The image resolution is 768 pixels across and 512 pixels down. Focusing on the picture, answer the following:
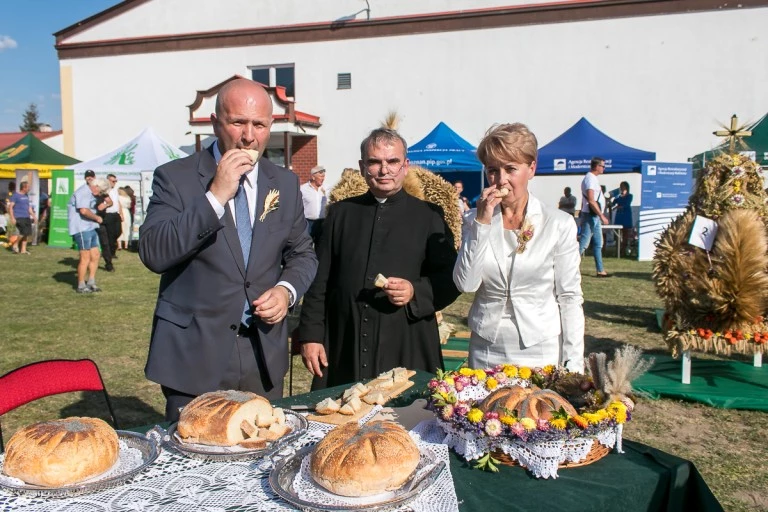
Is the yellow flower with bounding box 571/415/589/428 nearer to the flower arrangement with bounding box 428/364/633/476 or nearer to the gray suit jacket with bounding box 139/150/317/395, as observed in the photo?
the flower arrangement with bounding box 428/364/633/476

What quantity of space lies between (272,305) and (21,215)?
18.6 m

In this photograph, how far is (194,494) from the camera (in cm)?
151

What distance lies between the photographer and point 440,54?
18.8m

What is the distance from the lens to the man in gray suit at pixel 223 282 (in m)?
2.27

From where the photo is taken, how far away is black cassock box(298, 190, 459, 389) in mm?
3088

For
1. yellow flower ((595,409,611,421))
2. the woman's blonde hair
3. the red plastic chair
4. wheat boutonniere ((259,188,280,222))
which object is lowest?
the red plastic chair

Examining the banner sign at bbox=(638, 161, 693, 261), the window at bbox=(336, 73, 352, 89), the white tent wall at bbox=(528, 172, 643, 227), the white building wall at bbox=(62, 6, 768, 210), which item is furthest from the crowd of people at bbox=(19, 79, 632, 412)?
the window at bbox=(336, 73, 352, 89)

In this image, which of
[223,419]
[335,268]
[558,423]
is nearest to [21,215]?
[335,268]

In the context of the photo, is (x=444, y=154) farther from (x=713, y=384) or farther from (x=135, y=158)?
(x=713, y=384)

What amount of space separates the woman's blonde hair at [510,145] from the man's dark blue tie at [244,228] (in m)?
1.00

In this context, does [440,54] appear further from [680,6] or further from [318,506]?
[318,506]

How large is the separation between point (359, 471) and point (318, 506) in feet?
0.38

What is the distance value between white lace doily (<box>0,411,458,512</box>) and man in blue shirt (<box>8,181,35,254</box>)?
18.2 metres

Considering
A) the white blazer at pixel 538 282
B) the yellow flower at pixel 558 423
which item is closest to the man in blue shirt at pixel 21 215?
the white blazer at pixel 538 282
